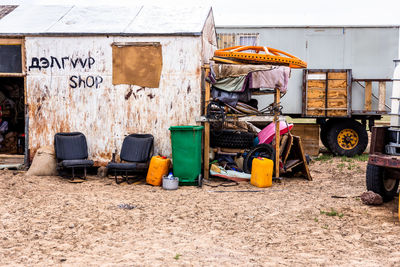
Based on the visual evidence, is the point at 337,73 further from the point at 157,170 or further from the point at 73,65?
the point at 73,65

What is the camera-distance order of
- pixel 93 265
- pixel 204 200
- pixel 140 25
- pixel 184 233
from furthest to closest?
1. pixel 140 25
2. pixel 204 200
3. pixel 184 233
4. pixel 93 265

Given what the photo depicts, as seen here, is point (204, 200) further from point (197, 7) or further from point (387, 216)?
point (197, 7)

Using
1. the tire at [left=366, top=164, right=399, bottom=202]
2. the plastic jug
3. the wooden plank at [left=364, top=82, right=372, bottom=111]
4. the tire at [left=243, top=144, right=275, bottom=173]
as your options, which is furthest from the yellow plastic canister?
the wooden plank at [left=364, top=82, right=372, bottom=111]

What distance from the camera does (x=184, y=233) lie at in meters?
4.68

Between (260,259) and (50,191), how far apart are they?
14.2 ft

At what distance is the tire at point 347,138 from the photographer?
1159 centimetres

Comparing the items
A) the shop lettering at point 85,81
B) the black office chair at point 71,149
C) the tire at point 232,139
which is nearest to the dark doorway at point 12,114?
the black office chair at point 71,149

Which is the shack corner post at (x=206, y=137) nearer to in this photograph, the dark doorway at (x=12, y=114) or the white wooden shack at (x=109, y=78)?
the white wooden shack at (x=109, y=78)

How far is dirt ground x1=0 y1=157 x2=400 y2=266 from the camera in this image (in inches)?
152

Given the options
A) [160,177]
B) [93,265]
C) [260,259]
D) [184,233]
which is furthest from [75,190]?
[260,259]

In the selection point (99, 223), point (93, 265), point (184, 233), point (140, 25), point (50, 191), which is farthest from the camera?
point (140, 25)

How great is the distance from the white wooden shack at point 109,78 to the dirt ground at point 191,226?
54.2 inches

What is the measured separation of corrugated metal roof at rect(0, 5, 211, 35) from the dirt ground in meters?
3.18

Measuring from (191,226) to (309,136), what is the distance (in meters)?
7.67
